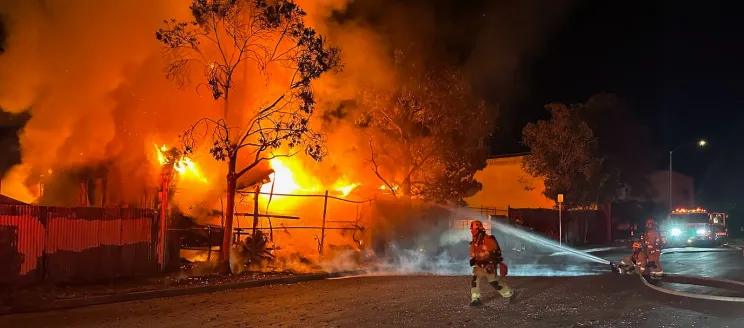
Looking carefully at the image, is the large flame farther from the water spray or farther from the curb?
the curb

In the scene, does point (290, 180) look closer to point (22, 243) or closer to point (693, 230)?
point (22, 243)

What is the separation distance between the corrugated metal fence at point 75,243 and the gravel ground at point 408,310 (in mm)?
2017

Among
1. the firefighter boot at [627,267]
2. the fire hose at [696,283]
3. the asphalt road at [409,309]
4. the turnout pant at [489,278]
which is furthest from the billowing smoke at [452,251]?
the turnout pant at [489,278]

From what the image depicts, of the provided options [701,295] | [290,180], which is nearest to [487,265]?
[701,295]

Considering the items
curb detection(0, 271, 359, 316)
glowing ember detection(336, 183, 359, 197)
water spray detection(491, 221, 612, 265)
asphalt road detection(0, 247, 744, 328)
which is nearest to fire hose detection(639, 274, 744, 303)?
asphalt road detection(0, 247, 744, 328)

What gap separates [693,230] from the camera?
27.5 metres

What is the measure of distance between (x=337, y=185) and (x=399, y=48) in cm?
530

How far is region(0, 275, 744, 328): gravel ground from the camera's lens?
7.71 meters

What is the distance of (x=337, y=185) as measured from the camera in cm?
2133

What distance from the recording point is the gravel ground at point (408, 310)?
7.71 meters

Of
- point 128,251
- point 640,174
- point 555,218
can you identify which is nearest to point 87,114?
point 128,251

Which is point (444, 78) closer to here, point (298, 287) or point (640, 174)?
point (298, 287)

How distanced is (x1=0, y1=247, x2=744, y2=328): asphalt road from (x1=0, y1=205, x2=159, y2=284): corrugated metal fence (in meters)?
2.01

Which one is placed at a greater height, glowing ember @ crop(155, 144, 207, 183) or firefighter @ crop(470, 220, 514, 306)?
glowing ember @ crop(155, 144, 207, 183)
